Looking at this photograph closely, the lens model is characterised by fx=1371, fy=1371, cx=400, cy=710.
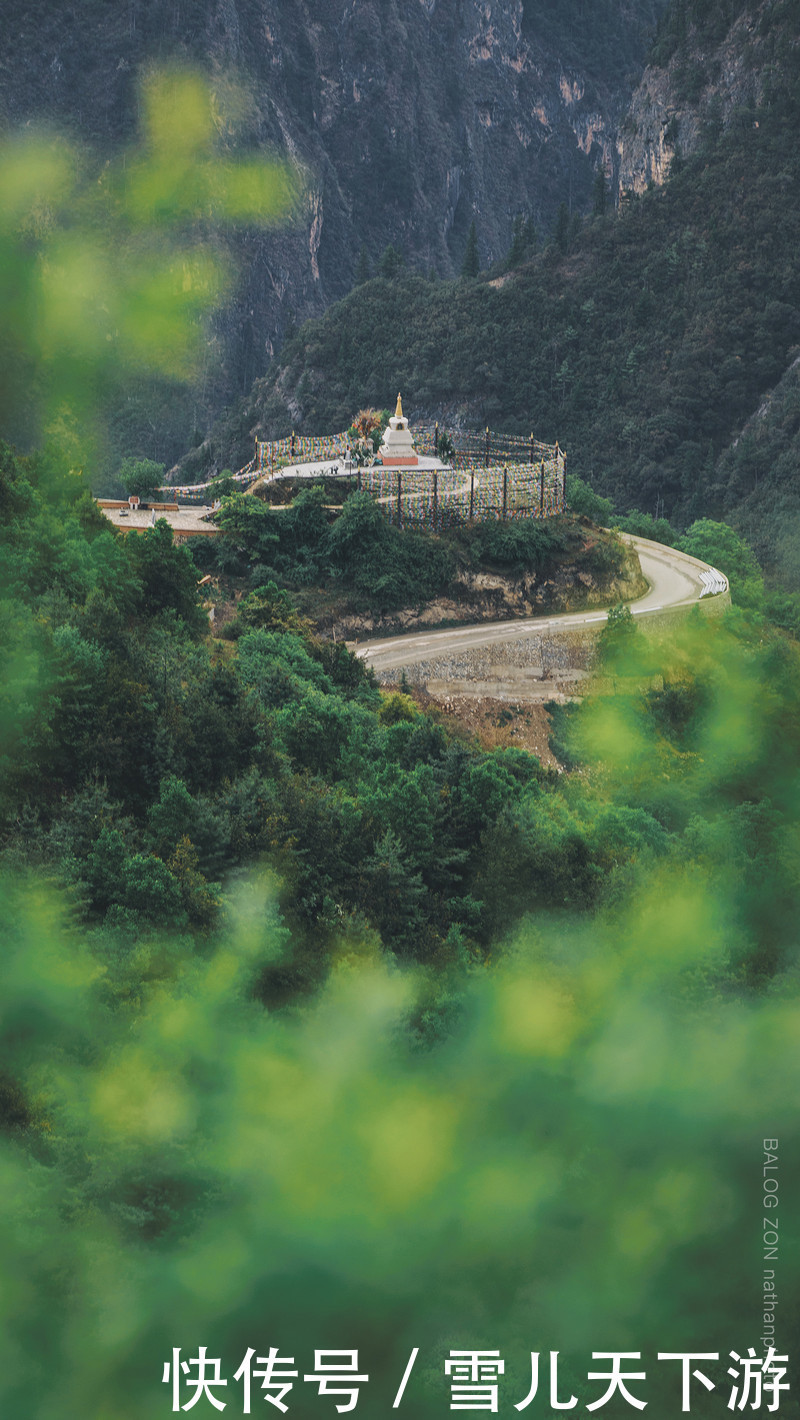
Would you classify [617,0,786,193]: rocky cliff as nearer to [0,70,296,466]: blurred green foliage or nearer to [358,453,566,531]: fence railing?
[358,453,566,531]: fence railing

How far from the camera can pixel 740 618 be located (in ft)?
149

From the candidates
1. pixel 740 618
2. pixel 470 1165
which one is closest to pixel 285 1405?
pixel 470 1165

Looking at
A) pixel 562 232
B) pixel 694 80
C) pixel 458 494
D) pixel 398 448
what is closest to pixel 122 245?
pixel 458 494

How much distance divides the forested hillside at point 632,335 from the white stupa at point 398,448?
43053mm

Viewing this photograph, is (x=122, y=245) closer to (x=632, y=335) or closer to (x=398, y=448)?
(x=398, y=448)

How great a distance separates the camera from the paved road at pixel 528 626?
45844 mm

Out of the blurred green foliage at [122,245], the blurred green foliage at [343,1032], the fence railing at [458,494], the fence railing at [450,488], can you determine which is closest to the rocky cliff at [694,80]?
the fence railing at [450,488]

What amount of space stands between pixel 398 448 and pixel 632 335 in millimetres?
57699

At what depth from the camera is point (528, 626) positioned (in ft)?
160

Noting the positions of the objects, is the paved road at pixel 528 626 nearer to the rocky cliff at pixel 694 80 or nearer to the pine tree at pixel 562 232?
the pine tree at pixel 562 232

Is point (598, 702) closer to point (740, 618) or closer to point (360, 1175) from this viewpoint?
point (740, 618)

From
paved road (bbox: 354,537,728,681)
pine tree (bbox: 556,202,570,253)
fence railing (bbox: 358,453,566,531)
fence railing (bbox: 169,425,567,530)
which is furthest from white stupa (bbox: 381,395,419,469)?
pine tree (bbox: 556,202,570,253)

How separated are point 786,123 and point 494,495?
2831 inches

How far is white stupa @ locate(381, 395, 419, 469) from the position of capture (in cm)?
5509
